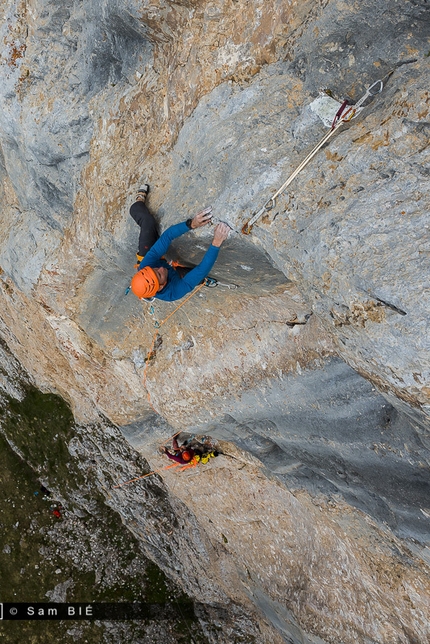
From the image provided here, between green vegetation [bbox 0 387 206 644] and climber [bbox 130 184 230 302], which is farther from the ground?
climber [bbox 130 184 230 302]

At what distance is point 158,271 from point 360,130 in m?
3.46

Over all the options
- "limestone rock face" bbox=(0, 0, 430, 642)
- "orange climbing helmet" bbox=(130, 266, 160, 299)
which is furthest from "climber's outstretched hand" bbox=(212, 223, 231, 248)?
"orange climbing helmet" bbox=(130, 266, 160, 299)

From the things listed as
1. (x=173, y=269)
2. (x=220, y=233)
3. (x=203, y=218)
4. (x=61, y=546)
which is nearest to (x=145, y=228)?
(x=173, y=269)

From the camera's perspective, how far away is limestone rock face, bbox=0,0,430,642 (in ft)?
15.1

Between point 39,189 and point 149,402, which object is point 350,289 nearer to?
point 149,402

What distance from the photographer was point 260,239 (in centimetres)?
568

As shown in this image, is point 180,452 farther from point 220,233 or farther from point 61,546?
point 61,546

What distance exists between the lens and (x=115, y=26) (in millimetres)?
7496

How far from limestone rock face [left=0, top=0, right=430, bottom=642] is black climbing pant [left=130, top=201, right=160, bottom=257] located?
0.23 metres

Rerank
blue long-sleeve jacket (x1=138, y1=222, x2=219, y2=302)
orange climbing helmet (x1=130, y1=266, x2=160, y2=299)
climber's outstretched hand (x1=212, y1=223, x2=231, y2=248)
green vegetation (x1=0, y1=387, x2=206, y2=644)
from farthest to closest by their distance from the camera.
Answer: green vegetation (x1=0, y1=387, x2=206, y2=644)
orange climbing helmet (x1=130, y1=266, x2=160, y2=299)
blue long-sleeve jacket (x1=138, y1=222, x2=219, y2=302)
climber's outstretched hand (x1=212, y1=223, x2=231, y2=248)

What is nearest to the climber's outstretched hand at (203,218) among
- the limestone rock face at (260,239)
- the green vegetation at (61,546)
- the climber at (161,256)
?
the climber at (161,256)

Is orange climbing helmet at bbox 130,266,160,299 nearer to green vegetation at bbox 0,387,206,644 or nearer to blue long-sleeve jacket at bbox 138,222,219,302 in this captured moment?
blue long-sleeve jacket at bbox 138,222,219,302

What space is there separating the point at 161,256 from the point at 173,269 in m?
0.56

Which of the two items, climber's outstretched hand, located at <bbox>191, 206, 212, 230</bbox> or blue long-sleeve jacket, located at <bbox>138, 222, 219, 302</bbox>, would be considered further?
blue long-sleeve jacket, located at <bbox>138, 222, 219, 302</bbox>
